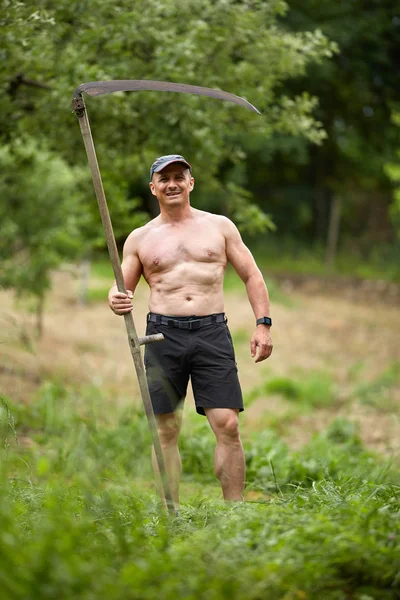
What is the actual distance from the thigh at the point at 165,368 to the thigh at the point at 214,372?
9 cm

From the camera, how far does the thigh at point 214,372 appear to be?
177 inches

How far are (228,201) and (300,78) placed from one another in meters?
14.0

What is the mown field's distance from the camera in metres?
2.65

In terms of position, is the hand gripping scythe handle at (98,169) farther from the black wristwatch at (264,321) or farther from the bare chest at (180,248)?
the black wristwatch at (264,321)

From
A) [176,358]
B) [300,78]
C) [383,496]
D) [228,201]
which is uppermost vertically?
[300,78]

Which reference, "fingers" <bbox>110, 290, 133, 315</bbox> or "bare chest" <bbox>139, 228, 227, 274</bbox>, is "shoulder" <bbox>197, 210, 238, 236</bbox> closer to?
"bare chest" <bbox>139, 228, 227, 274</bbox>

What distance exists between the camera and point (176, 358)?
4.53 meters

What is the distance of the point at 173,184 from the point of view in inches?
177

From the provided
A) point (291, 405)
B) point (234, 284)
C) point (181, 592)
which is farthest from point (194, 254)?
point (234, 284)

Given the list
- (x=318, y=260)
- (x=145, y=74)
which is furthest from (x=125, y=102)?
(x=318, y=260)

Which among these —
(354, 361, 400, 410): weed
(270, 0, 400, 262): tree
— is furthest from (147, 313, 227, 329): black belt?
(270, 0, 400, 262): tree

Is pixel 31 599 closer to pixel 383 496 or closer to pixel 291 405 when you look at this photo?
pixel 383 496

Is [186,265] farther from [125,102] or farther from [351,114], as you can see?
[351,114]

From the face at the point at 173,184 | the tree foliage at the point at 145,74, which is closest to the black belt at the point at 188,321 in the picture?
the face at the point at 173,184
